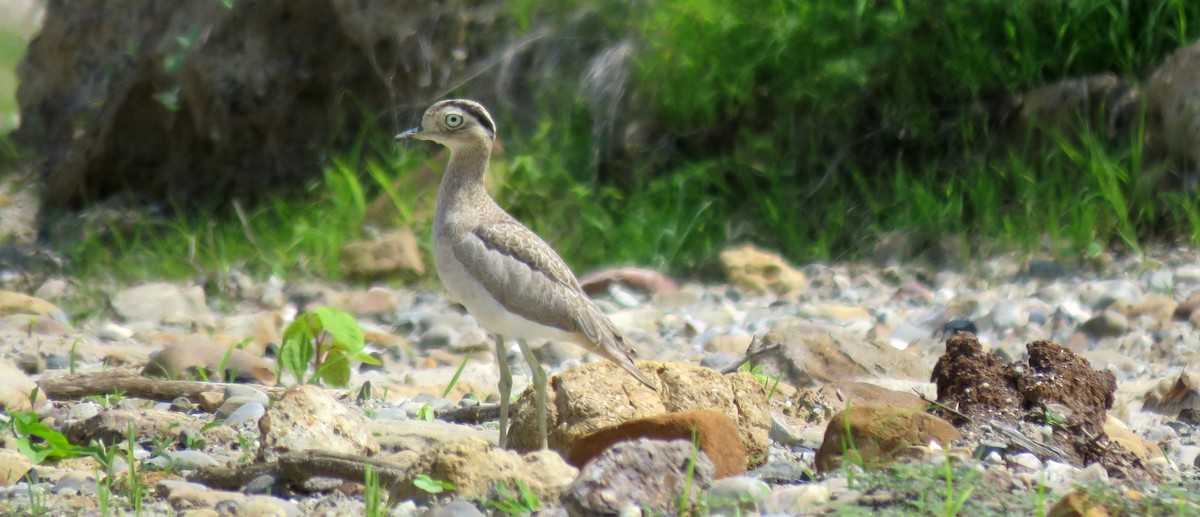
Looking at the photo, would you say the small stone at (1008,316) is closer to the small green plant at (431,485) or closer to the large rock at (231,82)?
the small green plant at (431,485)

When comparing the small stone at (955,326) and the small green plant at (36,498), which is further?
the small stone at (955,326)

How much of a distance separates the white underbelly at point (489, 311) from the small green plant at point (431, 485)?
41.5 inches

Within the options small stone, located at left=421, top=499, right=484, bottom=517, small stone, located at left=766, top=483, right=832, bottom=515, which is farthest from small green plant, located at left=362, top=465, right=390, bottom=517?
small stone, located at left=766, top=483, right=832, bottom=515

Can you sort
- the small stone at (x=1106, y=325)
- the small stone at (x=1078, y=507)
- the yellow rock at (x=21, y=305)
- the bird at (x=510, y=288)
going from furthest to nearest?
the yellow rock at (x=21, y=305), the small stone at (x=1106, y=325), the bird at (x=510, y=288), the small stone at (x=1078, y=507)

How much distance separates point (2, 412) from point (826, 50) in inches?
209

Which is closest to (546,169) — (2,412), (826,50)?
(826,50)

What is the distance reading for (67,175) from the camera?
10.8 m

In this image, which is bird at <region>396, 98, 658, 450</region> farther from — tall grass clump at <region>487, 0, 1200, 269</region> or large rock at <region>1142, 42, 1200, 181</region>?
large rock at <region>1142, 42, 1200, 181</region>

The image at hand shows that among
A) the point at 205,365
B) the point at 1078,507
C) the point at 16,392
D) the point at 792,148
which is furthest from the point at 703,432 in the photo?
the point at 792,148

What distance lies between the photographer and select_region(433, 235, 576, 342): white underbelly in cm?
434

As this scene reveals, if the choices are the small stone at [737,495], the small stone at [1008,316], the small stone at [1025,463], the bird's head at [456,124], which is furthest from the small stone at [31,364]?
the small stone at [1008,316]

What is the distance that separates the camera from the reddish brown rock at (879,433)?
3.56m

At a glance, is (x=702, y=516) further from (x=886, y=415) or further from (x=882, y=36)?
(x=882, y=36)

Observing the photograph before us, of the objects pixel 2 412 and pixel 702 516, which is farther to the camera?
pixel 2 412
